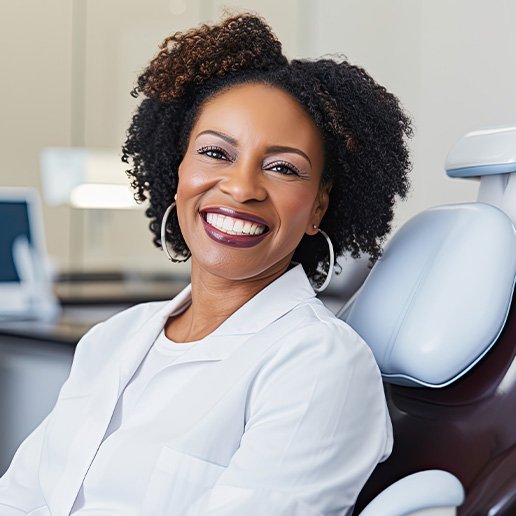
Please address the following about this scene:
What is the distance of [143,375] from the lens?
1.55 meters

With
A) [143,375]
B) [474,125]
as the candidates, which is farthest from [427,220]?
[474,125]

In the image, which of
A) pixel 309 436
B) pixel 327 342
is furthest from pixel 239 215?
pixel 309 436

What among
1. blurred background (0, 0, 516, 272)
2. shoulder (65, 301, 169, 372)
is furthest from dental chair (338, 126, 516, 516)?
blurred background (0, 0, 516, 272)

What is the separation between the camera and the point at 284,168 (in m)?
1.46

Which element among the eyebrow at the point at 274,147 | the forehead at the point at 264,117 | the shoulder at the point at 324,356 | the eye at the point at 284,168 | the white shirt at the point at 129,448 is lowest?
the white shirt at the point at 129,448

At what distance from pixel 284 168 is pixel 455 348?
373 millimetres

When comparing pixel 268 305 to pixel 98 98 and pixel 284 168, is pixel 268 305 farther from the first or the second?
pixel 98 98

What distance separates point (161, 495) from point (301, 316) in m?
0.32

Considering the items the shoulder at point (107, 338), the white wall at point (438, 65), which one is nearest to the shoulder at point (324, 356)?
the shoulder at point (107, 338)

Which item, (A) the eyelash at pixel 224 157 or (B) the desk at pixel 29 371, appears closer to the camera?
(A) the eyelash at pixel 224 157

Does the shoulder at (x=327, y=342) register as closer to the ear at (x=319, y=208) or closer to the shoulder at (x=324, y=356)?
the shoulder at (x=324, y=356)

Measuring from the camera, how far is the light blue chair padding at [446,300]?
138 centimetres

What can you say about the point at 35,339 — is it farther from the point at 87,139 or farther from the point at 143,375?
the point at 87,139

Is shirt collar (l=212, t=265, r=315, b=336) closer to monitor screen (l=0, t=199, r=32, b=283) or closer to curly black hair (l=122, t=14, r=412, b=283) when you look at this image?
curly black hair (l=122, t=14, r=412, b=283)
